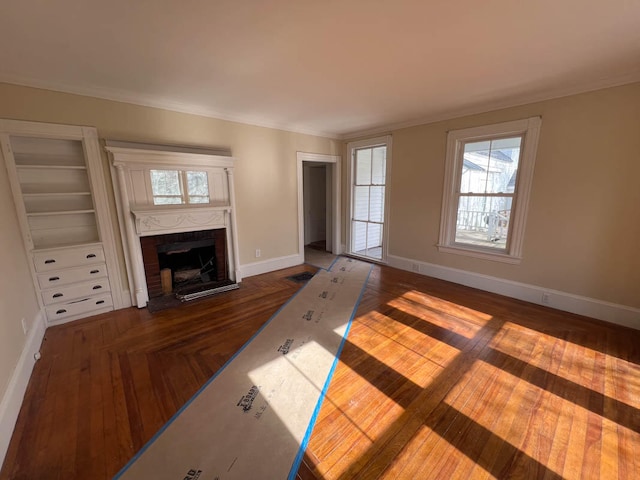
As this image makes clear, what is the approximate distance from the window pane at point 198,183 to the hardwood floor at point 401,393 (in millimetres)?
1674

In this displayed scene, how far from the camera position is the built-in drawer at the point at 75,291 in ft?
9.41

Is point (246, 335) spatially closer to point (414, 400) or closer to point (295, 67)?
point (414, 400)

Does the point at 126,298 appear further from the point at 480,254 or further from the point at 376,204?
the point at 480,254

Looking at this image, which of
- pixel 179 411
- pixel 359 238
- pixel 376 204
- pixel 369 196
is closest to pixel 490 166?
pixel 376 204

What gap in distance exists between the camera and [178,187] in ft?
11.6

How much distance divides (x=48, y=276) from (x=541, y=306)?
19.2 feet

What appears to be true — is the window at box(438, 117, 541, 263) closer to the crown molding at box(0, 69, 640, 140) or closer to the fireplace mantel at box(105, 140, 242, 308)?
the crown molding at box(0, 69, 640, 140)

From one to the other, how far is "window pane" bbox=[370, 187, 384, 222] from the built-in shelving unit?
4268 millimetres

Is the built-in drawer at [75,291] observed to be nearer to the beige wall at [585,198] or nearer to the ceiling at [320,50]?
the ceiling at [320,50]

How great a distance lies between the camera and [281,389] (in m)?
1.93

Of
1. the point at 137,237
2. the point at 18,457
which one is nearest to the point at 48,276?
the point at 137,237

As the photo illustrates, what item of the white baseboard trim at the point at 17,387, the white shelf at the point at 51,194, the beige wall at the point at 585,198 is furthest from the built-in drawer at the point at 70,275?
the beige wall at the point at 585,198

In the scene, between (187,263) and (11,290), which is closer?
(11,290)

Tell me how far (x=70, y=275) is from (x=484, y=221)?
5415 millimetres
